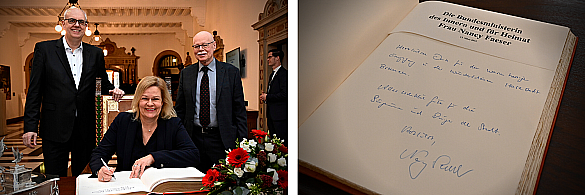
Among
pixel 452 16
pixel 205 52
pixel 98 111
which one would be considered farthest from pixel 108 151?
pixel 452 16

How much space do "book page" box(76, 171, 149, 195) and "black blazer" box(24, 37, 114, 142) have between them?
130 mm

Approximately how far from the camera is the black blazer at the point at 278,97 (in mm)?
938

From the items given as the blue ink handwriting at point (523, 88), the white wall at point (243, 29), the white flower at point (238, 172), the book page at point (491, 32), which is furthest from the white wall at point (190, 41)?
the blue ink handwriting at point (523, 88)

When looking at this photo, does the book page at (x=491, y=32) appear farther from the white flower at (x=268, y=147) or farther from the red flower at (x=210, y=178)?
the red flower at (x=210, y=178)

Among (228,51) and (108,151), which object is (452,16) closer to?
(228,51)

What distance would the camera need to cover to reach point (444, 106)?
87 cm

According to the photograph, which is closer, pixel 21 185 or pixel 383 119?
pixel 21 185

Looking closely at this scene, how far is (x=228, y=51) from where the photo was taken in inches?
35.4

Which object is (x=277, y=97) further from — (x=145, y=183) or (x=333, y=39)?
(x=145, y=183)

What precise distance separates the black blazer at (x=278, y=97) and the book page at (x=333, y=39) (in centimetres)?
10

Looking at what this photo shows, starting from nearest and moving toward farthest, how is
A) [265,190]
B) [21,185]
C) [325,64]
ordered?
[21,185] < [265,190] < [325,64]

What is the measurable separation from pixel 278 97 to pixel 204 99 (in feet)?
0.77

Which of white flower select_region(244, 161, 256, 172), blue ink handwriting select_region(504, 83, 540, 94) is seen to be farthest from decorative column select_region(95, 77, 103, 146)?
blue ink handwriting select_region(504, 83, 540, 94)

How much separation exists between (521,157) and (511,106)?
145mm
